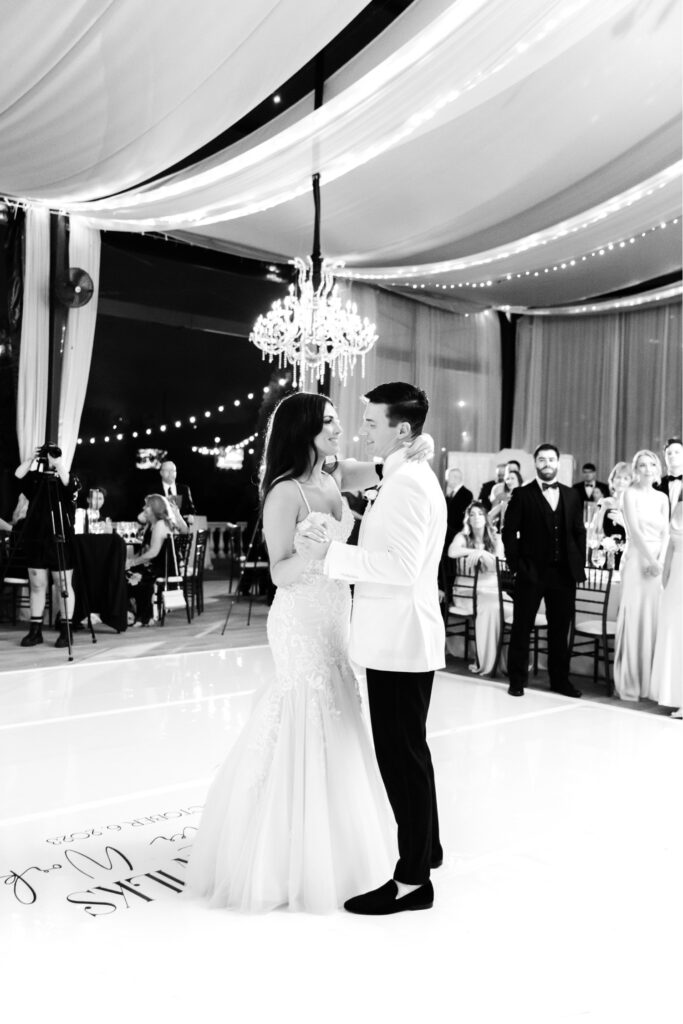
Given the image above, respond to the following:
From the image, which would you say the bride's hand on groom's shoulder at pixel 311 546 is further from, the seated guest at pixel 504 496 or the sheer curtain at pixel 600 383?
the sheer curtain at pixel 600 383

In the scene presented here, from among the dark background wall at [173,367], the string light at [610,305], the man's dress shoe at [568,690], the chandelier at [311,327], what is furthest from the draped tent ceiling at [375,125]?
the man's dress shoe at [568,690]

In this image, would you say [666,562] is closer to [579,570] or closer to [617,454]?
[579,570]

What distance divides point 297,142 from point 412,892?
536 centimetres

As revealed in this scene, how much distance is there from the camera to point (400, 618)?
2416mm

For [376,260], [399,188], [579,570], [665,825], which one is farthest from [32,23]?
[376,260]

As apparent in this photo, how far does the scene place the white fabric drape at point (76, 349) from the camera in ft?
30.8

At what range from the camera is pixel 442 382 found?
12.8m

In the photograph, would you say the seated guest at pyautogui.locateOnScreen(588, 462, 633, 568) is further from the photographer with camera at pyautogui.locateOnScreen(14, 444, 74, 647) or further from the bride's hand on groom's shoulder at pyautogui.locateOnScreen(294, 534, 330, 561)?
the bride's hand on groom's shoulder at pyautogui.locateOnScreen(294, 534, 330, 561)

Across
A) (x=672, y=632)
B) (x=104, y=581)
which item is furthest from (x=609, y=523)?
(x=104, y=581)

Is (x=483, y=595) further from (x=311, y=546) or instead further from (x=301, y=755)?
(x=311, y=546)

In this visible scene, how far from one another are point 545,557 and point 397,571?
11.4ft

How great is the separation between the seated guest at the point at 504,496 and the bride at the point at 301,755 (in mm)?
4775

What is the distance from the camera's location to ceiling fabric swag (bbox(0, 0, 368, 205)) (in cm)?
477

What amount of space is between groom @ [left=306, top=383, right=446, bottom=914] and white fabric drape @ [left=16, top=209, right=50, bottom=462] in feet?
24.4
